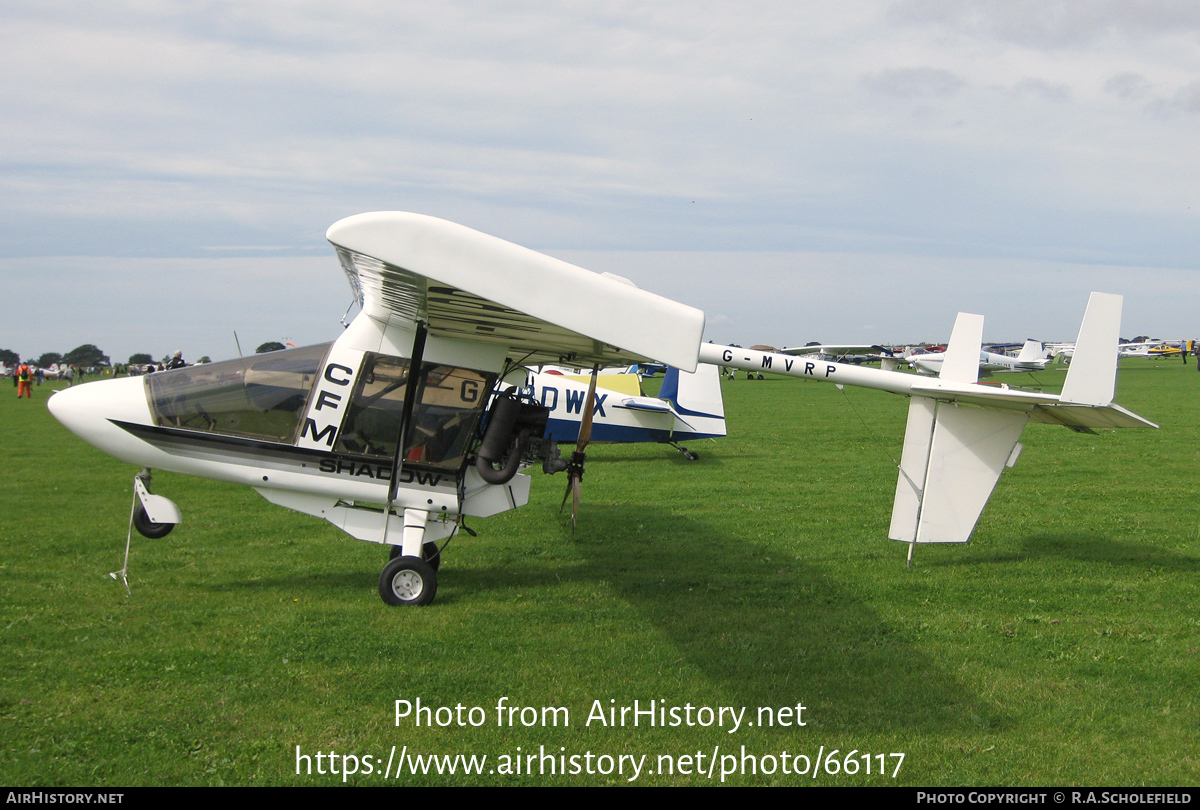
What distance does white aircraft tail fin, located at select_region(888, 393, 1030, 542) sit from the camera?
8781 mm

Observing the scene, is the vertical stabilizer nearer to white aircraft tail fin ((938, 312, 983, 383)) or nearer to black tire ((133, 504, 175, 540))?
white aircraft tail fin ((938, 312, 983, 383))

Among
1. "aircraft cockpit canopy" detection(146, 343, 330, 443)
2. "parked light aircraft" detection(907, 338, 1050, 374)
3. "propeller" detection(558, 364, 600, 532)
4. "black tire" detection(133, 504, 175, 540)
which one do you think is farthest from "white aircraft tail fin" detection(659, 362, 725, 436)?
"parked light aircraft" detection(907, 338, 1050, 374)

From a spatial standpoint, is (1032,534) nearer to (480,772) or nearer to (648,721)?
(648,721)

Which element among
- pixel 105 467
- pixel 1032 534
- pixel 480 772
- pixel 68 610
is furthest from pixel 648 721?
pixel 105 467

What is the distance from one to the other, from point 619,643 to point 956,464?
4404mm

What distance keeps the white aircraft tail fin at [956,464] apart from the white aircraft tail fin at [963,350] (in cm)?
31

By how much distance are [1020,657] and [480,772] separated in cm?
412

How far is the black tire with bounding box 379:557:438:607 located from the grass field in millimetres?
146

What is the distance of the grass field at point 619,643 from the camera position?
4.66 m

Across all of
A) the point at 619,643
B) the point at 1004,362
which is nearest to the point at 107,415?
the point at 619,643

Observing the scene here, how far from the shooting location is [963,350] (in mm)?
8727

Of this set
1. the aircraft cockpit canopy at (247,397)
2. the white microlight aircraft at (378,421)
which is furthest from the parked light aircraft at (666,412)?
the aircraft cockpit canopy at (247,397)

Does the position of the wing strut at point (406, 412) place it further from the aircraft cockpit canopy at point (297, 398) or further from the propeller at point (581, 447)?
the propeller at point (581, 447)

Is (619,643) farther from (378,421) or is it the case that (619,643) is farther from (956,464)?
(956,464)
